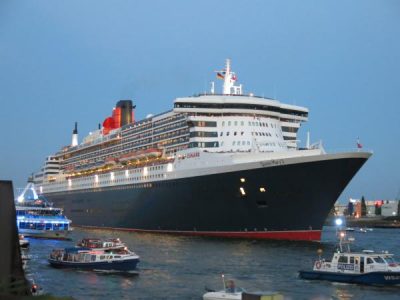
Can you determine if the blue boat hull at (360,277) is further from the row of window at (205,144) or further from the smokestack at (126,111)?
the smokestack at (126,111)

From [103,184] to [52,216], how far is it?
379 inches

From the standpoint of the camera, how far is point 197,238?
54.6 metres

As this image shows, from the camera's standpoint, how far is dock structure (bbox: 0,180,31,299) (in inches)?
393

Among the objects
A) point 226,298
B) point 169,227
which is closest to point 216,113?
point 169,227

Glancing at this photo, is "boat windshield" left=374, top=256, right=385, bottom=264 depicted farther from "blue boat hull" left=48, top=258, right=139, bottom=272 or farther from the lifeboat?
the lifeboat

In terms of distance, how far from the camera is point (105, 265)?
35.7 m

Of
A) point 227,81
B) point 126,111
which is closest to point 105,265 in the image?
point 227,81

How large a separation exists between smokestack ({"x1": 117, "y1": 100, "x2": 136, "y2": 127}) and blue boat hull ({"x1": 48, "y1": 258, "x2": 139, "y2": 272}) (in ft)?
168

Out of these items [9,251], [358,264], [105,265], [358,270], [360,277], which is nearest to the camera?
[9,251]

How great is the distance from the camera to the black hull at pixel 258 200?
161 ft

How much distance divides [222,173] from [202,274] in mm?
19776

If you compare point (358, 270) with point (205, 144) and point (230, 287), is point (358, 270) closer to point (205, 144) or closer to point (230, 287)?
point (230, 287)

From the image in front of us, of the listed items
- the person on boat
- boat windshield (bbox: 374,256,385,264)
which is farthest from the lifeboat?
the person on boat

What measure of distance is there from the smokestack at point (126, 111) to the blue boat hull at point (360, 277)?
58566 mm
